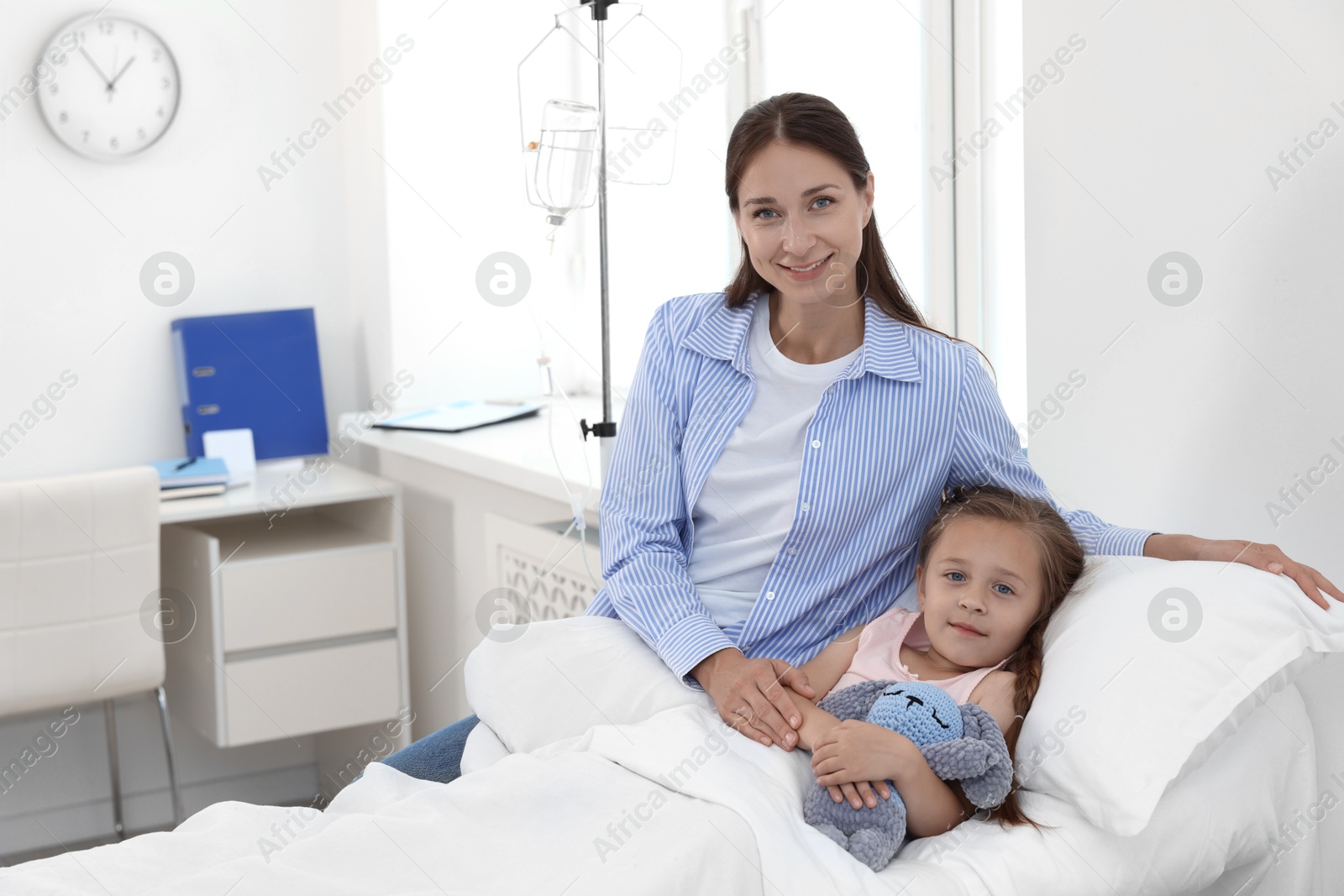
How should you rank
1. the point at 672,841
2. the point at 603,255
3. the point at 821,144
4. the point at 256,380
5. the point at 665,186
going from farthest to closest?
1. the point at 256,380
2. the point at 665,186
3. the point at 603,255
4. the point at 821,144
5. the point at 672,841

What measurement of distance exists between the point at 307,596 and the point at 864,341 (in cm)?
154

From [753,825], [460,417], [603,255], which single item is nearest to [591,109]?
A: [603,255]

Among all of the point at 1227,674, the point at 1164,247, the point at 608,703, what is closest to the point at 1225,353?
the point at 1164,247

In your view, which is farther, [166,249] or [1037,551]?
[166,249]

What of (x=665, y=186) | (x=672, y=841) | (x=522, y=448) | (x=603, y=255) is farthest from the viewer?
(x=665, y=186)

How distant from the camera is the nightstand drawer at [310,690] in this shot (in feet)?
8.09

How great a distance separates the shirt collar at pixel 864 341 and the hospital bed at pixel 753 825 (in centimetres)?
32

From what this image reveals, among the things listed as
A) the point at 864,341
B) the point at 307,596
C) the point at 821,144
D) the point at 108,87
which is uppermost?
the point at 108,87

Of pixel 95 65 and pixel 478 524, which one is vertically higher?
pixel 95 65

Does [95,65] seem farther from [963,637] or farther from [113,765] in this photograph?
[963,637]

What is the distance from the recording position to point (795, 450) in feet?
4.52

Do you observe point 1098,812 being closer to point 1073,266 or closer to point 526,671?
point 526,671

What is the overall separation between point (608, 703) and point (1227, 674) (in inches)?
23.5

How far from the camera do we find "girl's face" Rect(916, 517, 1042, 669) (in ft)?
3.95
